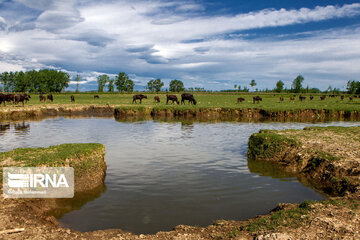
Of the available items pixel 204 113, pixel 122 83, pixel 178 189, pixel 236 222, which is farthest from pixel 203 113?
pixel 122 83

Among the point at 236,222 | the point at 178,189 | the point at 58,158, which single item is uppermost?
the point at 58,158

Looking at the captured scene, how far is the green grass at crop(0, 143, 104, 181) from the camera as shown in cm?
948

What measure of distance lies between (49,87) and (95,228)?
17203 centimetres

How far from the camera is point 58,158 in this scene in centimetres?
977

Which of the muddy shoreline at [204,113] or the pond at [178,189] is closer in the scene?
the pond at [178,189]

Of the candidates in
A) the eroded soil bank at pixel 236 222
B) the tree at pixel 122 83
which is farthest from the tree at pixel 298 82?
the eroded soil bank at pixel 236 222

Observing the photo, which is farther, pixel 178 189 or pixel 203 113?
pixel 203 113

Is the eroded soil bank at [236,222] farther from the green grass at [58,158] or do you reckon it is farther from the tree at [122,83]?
the tree at [122,83]

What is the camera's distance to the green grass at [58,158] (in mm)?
9477

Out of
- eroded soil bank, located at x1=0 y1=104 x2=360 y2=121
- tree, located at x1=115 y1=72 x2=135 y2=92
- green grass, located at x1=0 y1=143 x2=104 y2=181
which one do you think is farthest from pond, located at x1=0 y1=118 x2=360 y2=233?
→ tree, located at x1=115 y1=72 x2=135 y2=92

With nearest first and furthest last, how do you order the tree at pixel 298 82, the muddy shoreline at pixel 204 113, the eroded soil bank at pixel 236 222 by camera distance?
the eroded soil bank at pixel 236 222, the muddy shoreline at pixel 204 113, the tree at pixel 298 82

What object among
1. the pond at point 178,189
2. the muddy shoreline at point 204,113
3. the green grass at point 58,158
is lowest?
the pond at point 178,189

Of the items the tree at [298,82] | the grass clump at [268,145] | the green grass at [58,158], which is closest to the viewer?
the green grass at [58,158]

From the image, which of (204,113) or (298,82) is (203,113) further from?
(298,82)
